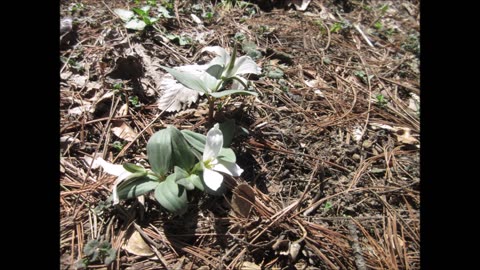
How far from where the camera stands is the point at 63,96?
2.17m

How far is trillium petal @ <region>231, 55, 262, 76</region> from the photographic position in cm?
204

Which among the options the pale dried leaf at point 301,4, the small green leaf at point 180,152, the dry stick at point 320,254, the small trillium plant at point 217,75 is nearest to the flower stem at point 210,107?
the small trillium plant at point 217,75

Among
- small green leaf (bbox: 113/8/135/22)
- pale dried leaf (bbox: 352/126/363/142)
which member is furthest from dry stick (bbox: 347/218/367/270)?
small green leaf (bbox: 113/8/135/22)

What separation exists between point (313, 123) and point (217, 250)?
1.08 meters

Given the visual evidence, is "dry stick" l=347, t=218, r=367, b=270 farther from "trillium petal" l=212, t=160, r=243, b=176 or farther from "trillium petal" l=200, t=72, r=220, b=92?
"trillium petal" l=200, t=72, r=220, b=92

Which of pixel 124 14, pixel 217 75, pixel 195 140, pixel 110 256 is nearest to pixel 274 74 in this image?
pixel 217 75

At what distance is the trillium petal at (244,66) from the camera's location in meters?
2.04

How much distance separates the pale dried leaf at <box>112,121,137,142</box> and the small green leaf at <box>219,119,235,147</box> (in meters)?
0.54

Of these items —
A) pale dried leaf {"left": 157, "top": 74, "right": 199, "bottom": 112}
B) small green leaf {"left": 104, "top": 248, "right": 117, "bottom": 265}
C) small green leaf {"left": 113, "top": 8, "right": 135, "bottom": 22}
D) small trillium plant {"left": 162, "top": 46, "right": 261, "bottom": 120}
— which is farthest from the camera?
small green leaf {"left": 113, "top": 8, "right": 135, "bottom": 22}

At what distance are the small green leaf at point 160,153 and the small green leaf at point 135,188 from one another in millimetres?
80

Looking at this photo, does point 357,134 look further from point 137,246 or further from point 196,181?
point 137,246

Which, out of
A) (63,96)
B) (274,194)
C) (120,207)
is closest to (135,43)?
(63,96)

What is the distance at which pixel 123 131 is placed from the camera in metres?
2.07
